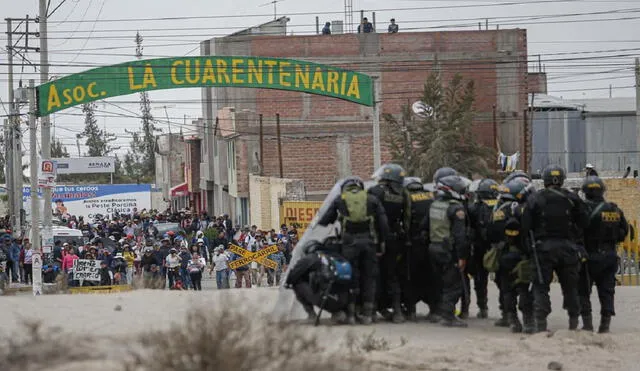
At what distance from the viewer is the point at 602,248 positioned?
46.8 ft

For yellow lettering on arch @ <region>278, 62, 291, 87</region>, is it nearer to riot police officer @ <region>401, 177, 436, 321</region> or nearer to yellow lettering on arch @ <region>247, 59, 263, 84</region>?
yellow lettering on arch @ <region>247, 59, 263, 84</region>

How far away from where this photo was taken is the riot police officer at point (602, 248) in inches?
557

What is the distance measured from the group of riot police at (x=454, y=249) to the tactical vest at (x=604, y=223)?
1 centimetres

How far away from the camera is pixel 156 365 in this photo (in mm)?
7766

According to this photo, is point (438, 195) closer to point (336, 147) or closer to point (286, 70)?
point (286, 70)

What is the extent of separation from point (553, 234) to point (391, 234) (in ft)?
6.10

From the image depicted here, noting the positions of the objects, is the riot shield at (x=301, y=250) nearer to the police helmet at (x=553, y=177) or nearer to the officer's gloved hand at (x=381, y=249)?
the officer's gloved hand at (x=381, y=249)

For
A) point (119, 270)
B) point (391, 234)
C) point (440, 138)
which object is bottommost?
point (119, 270)

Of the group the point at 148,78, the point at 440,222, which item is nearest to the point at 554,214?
the point at 440,222

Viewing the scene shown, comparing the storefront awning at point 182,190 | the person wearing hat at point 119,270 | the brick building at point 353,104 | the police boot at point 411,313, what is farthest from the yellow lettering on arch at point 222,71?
Answer: the storefront awning at point 182,190

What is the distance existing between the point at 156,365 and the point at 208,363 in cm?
32

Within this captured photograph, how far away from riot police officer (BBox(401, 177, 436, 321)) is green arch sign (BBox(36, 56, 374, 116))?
1641 cm

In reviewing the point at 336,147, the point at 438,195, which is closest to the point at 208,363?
the point at 438,195

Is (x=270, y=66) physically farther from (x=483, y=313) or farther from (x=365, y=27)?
(x=365, y=27)
